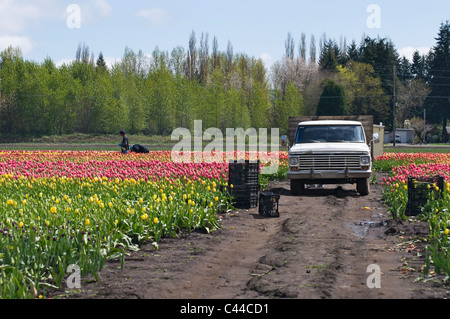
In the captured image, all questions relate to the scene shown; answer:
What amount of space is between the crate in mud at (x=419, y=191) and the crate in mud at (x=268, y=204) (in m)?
2.81

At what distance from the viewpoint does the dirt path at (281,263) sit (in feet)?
21.9

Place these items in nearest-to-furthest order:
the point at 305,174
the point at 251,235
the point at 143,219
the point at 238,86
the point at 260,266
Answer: the point at 260,266
the point at 143,219
the point at 251,235
the point at 305,174
the point at 238,86

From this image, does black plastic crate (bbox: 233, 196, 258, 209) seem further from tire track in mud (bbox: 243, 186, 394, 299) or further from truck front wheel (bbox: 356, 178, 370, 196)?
truck front wheel (bbox: 356, 178, 370, 196)

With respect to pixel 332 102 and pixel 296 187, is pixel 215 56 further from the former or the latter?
pixel 296 187

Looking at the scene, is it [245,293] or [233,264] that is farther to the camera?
[233,264]

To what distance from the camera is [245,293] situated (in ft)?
21.7

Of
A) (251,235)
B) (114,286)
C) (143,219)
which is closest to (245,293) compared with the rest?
(114,286)

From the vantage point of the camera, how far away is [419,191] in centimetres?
1205

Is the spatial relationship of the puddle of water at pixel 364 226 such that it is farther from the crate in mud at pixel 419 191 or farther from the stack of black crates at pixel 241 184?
the stack of black crates at pixel 241 184

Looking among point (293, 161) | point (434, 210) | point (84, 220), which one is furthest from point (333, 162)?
point (84, 220)

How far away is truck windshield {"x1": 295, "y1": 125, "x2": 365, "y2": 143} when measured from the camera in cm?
1744

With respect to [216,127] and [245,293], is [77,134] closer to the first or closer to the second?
[216,127]
